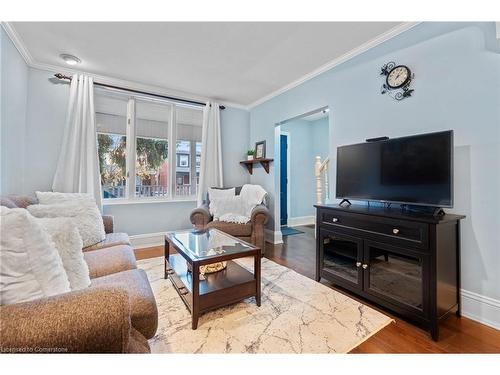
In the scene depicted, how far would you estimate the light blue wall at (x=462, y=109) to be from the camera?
1.65 meters

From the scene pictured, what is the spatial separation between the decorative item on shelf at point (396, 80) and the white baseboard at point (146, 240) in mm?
3634

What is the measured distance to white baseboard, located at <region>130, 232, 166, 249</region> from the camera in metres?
3.54

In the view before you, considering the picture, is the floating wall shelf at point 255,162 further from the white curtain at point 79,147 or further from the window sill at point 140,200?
the white curtain at point 79,147

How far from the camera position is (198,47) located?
246 centimetres

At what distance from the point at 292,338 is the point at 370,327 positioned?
59 centimetres

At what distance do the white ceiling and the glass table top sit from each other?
6.59 feet

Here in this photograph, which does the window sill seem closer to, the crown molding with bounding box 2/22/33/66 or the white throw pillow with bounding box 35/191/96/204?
the white throw pillow with bounding box 35/191/96/204

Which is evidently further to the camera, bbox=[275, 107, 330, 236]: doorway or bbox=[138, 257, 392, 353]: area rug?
bbox=[275, 107, 330, 236]: doorway

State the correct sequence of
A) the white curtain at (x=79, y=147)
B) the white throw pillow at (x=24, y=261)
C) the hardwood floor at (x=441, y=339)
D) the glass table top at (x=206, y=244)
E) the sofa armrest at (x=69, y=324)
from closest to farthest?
1. the sofa armrest at (x=69, y=324)
2. the white throw pillow at (x=24, y=261)
3. the hardwood floor at (x=441, y=339)
4. the glass table top at (x=206, y=244)
5. the white curtain at (x=79, y=147)

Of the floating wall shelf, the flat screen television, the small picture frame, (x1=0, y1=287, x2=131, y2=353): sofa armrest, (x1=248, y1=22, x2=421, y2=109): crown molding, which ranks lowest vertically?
(x1=0, y1=287, x2=131, y2=353): sofa armrest

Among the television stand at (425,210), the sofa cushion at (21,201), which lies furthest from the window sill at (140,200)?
the television stand at (425,210)

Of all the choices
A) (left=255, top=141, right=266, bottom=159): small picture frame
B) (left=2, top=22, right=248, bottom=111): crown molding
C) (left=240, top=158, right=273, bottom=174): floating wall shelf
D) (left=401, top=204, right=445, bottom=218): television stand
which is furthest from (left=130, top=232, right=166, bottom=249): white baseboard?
(left=401, top=204, right=445, bottom=218): television stand

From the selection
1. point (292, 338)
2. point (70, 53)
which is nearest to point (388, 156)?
point (292, 338)
